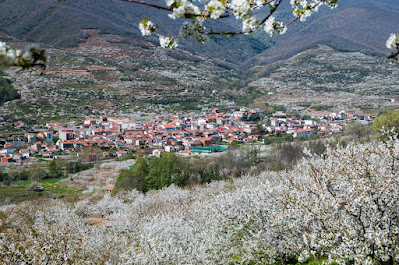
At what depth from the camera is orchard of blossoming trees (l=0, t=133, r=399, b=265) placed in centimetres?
539

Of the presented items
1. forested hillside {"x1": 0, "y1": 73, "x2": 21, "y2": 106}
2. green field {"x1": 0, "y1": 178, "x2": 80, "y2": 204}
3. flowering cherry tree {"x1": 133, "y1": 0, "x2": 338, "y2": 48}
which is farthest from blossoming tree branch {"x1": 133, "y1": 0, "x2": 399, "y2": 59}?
forested hillside {"x1": 0, "y1": 73, "x2": 21, "y2": 106}

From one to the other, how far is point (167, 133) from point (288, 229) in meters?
55.3

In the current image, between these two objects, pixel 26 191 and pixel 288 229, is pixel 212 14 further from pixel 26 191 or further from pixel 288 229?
pixel 26 191

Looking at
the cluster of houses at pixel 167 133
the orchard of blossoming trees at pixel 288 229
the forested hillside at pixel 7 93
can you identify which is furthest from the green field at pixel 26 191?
the forested hillside at pixel 7 93

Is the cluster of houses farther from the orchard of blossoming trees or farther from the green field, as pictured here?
the orchard of blossoming trees

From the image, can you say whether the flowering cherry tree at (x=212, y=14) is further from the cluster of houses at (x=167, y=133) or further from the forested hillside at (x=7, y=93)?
the forested hillside at (x=7, y=93)

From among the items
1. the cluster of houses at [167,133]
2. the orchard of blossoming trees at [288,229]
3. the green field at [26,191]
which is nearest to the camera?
the orchard of blossoming trees at [288,229]

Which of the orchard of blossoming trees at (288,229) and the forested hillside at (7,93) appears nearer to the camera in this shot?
the orchard of blossoming trees at (288,229)

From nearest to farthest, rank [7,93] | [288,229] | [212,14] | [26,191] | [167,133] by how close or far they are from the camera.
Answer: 1. [212,14]
2. [288,229]
3. [26,191]
4. [167,133]
5. [7,93]

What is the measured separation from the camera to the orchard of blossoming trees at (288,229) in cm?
539

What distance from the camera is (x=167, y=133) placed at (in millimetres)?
61781

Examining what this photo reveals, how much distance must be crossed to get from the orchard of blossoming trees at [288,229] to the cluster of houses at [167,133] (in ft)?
125

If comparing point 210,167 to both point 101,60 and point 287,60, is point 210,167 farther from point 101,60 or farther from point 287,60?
point 287,60

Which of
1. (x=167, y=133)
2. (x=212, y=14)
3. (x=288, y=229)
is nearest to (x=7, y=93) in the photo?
(x=167, y=133)
